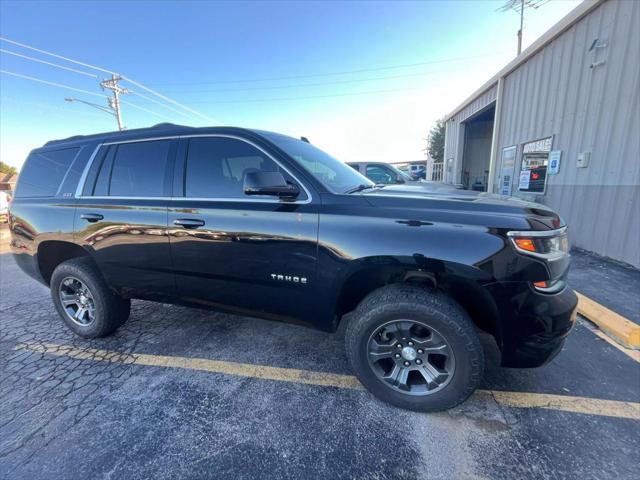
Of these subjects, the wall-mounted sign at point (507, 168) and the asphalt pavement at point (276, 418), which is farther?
the wall-mounted sign at point (507, 168)

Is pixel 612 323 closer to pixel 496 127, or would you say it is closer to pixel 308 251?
pixel 308 251

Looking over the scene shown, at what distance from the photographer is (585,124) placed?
559 cm

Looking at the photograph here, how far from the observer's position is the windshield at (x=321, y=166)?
2374 millimetres

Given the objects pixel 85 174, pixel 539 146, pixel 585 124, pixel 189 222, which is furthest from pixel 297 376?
pixel 539 146

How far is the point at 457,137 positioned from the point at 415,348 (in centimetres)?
1561

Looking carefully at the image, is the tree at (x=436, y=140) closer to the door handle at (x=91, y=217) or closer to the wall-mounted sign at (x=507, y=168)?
the wall-mounted sign at (x=507, y=168)

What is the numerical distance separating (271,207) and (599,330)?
3.53m

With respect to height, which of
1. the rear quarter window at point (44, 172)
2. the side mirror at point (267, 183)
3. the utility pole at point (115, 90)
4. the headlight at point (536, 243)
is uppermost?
the utility pole at point (115, 90)

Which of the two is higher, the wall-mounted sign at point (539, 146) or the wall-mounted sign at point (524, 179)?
the wall-mounted sign at point (539, 146)

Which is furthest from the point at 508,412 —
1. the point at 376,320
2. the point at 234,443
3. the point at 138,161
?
the point at 138,161

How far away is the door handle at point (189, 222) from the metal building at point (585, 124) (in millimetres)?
6226

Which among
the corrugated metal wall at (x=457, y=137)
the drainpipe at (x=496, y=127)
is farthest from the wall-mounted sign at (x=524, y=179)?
the corrugated metal wall at (x=457, y=137)

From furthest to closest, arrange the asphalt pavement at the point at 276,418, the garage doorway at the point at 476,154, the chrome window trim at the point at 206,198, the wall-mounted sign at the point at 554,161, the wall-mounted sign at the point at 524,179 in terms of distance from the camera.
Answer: the garage doorway at the point at 476,154 < the wall-mounted sign at the point at 524,179 < the wall-mounted sign at the point at 554,161 < the chrome window trim at the point at 206,198 < the asphalt pavement at the point at 276,418

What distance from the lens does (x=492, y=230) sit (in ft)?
5.83
